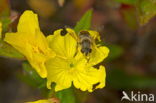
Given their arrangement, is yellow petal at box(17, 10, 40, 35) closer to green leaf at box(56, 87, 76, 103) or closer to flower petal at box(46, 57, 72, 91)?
flower petal at box(46, 57, 72, 91)

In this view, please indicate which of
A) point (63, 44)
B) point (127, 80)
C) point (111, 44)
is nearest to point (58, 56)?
point (63, 44)

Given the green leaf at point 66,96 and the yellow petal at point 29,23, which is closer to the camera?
the yellow petal at point 29,23

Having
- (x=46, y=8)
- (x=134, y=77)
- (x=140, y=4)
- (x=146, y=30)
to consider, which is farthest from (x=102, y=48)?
(x=46, y=8)

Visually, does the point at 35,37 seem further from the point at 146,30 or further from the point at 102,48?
the point at 146,30

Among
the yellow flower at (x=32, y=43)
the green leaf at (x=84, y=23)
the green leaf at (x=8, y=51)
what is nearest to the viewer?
the yellow flower at (x=32, y=43)

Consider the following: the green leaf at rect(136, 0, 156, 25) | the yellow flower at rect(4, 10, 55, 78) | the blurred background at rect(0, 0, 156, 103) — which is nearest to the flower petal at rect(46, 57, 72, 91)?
the yellow flower at rect(4, 10, 55, 78)

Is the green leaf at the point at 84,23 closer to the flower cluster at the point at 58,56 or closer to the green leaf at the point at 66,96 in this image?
the flower cluster at the point at 58,56

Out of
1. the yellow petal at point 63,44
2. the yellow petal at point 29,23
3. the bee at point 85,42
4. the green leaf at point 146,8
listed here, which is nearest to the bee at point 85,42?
the bee at point 85,42
